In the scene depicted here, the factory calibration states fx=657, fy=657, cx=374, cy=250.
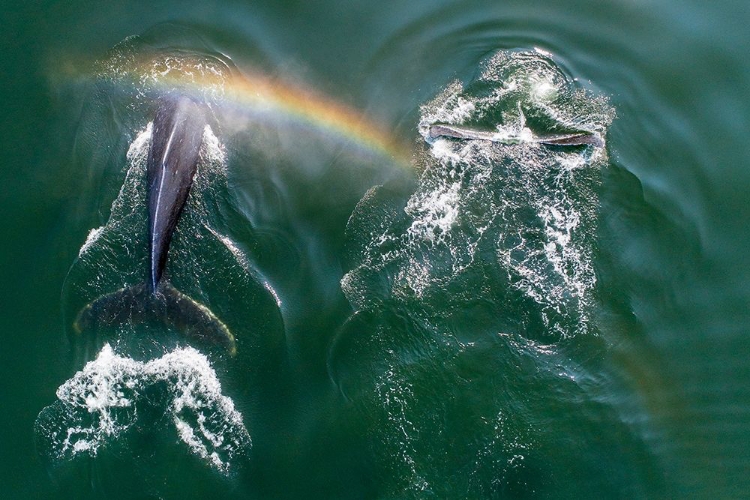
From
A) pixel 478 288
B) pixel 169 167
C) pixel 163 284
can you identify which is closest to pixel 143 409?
pixel 163 284

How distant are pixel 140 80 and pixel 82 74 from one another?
1.47 metres

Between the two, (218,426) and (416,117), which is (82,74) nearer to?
(416,117)

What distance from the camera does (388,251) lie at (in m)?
14.4

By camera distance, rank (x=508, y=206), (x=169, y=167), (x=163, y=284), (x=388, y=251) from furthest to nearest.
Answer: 1. (x=169, y=167)
2. (x=508, y=206)
3. (x=388, y=251)
4. (x=163, y=284)

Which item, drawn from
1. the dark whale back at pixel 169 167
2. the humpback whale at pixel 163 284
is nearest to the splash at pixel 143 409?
the humpback whale at pixel 163 284

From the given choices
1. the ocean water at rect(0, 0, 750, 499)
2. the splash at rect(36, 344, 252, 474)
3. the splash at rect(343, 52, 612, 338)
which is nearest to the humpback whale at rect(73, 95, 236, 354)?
the ocean water at rect(0, 0, 750, 499)

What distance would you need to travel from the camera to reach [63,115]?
16.0 m

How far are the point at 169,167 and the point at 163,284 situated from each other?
2820mm

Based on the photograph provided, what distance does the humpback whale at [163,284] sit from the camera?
13.8m

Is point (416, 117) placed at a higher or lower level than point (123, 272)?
higher

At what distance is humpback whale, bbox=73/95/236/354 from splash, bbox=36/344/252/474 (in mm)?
686

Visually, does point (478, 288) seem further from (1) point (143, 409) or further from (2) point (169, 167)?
(2) point (169, 167)

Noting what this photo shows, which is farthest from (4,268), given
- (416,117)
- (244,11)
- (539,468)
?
(539,468)

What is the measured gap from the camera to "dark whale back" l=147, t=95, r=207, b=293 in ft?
46.4
